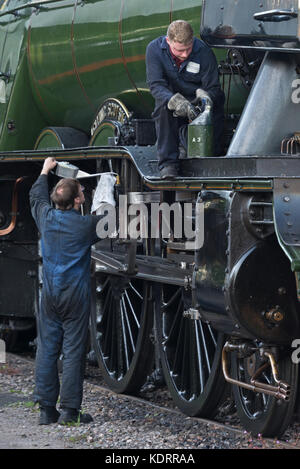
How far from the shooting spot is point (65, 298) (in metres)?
7.31

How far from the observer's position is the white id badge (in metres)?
7.42

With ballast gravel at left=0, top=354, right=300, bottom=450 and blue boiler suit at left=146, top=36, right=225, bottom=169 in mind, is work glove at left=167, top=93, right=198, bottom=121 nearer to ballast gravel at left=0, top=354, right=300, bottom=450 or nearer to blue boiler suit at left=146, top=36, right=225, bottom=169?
blue boiler suit at left=146, top=36, right=225, bottom=169

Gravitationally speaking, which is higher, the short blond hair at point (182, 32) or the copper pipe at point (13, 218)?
the short blond hair at point (182, 32)

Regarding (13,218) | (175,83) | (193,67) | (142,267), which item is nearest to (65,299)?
(142,267)

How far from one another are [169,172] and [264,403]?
1.57 m

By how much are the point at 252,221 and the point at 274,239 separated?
0.59 feet

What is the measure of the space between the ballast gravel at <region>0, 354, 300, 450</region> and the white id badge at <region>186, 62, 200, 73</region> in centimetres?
230

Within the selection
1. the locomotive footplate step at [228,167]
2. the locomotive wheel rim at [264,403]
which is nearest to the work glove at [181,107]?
the locomotive footplate step at [228,167]

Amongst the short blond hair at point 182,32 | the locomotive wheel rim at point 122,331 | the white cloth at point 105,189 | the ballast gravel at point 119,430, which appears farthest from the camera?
the locomotive wheel rim at point 122,331

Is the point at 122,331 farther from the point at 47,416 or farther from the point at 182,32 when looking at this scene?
the point at 182,32

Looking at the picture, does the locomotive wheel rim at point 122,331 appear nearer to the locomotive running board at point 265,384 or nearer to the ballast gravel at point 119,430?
the ballast gravel at point 119,430

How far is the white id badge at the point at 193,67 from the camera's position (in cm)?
742

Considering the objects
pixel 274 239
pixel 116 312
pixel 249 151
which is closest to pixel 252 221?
pixel 274 239

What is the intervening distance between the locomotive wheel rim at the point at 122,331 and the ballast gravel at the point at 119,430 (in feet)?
0.75
